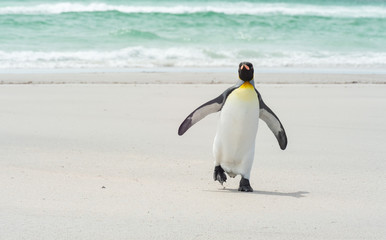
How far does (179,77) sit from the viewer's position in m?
10.1

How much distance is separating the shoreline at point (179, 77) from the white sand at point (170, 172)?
68.6 inches

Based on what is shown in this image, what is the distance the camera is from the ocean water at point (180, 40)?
13383 millimetres

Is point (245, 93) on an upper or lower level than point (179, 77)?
upper

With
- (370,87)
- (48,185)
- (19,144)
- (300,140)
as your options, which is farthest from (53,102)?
(370,87)

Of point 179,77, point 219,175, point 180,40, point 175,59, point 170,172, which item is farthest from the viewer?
point 180,40

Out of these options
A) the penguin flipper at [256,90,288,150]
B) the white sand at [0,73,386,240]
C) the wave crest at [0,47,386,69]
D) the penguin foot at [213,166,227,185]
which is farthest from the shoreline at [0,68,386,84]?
the penguin foot at [213,166,227,185]

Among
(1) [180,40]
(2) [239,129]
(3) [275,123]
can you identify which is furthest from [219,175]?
(1) [180,40]

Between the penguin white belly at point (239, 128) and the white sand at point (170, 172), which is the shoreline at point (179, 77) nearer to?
the white sand at point (170, 172)

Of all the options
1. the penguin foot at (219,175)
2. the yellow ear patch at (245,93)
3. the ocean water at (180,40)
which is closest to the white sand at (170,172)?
the penguin foot at (219,175)

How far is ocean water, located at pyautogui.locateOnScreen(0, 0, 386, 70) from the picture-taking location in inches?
527

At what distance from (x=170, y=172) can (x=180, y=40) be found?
13149mm

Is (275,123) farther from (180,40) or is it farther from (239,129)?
(180,40)

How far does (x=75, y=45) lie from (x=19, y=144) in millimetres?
10962

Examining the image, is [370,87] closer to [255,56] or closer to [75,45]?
[255,56]
